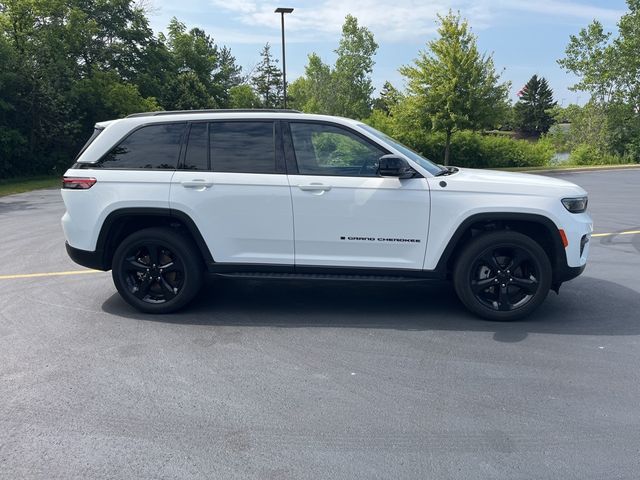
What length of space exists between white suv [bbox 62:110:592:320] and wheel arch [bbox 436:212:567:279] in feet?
0.03

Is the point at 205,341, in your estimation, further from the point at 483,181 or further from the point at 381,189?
the point at 483,181

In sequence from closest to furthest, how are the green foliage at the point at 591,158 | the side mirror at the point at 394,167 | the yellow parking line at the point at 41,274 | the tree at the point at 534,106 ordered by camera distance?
the side mirror at the point at 394,167 → the yellow parking line at the point at 41,274 → the green foliage at the point at 591,158 → the tree at the point at 534,106

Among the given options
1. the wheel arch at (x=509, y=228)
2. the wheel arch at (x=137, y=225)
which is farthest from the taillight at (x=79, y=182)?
the wheel arch at (x=509, y=228)

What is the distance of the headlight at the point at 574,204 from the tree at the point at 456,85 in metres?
20.9

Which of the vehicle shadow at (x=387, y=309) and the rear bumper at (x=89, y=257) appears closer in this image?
the vehicle shadow at (x=387, y=309)

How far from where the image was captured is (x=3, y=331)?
4.87 metres

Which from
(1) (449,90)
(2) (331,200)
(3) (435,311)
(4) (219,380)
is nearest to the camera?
(4) (219,380)

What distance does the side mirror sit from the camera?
4.80 metres

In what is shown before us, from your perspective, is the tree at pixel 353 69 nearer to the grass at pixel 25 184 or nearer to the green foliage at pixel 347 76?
the green foliage at pixel 347 76

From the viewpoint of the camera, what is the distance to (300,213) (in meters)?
5.00

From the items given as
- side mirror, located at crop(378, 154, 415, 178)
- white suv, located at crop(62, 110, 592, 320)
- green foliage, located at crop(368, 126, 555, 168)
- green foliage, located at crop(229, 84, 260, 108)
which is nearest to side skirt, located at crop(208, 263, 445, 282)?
white suv, located at crop(62, 110, 592, 320)

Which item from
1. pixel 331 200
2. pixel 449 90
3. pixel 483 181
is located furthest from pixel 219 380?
pixel 449 90

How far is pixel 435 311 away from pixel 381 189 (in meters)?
1.35

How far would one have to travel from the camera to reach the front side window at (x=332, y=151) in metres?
5.07
